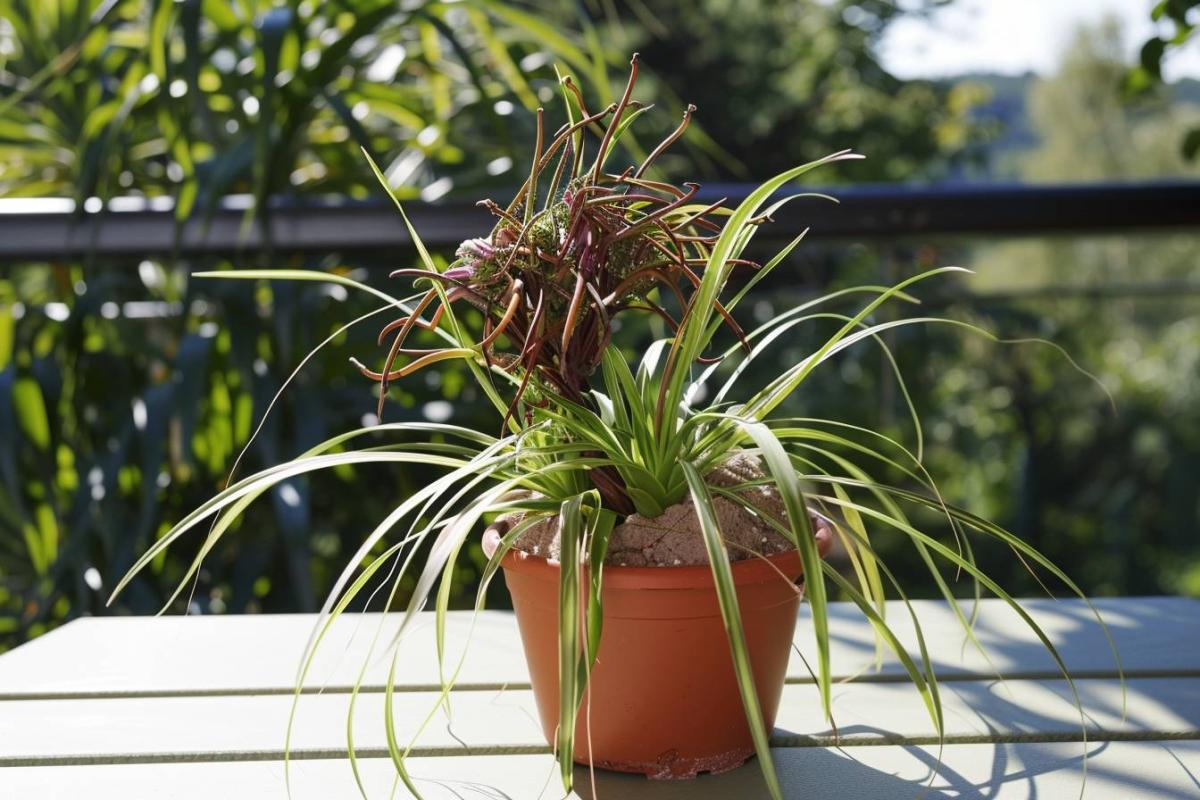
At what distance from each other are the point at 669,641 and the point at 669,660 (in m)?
0.01

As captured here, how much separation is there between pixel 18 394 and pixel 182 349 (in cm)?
24

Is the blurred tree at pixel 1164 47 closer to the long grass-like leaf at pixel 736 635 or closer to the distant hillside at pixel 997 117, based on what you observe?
the long grass-like leaf at pixel 736 635

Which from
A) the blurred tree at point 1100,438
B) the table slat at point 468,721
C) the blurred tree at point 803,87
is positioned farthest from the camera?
the blurred tree at point 803,87

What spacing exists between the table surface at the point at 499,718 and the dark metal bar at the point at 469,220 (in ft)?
2.17

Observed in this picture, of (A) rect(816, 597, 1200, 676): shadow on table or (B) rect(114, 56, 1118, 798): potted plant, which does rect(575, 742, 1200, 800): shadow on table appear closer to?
(B) rect(114, 56, 1118, 798): potted plant

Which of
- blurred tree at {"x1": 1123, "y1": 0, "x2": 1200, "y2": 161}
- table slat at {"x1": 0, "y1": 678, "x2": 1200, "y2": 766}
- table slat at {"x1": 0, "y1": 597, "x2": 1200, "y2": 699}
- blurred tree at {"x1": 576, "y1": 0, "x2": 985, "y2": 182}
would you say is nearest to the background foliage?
blurred tree at {"x1": 1123, "y1": 0, "x2": 1200, "y2": 161}

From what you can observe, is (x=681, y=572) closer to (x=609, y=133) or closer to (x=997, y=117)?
(x=609, y=133)

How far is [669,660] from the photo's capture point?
646 millimetres

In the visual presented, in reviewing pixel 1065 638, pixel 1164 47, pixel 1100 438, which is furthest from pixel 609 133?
pixel 1100 438

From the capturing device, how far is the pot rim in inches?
24.6

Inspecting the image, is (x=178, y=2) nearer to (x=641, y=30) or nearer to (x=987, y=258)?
(x=641, y=30)

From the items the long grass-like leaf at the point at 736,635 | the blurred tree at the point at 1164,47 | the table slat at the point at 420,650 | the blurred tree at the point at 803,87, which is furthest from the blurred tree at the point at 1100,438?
the long grass-like leaf at the point at 736,635

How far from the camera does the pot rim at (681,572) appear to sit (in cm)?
62

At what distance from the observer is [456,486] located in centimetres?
152
